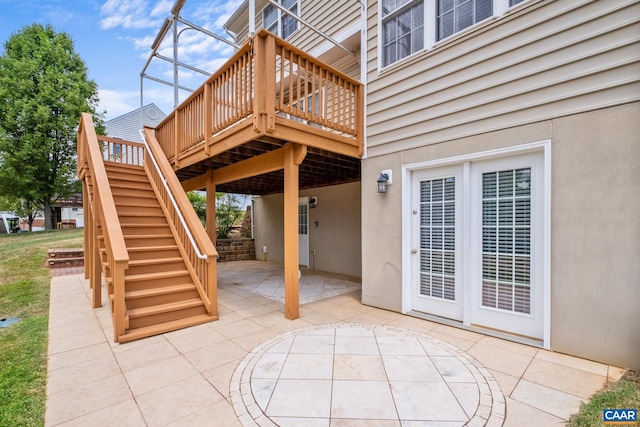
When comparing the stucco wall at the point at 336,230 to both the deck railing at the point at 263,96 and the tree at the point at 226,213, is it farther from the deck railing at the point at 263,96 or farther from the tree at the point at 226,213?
the deck railing at the point at 263,96

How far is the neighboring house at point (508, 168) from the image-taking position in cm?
259

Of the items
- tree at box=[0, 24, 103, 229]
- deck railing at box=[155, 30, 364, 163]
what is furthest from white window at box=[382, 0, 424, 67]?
tree at box=[0, 24, 103, 229]

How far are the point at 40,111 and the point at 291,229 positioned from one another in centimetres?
1298

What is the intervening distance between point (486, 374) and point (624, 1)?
339 centimetres

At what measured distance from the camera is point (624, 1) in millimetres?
2529

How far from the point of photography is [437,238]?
3.92 m

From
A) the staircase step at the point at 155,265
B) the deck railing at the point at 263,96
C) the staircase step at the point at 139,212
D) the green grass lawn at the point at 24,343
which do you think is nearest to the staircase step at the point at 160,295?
the staircase step at the point at 155,265

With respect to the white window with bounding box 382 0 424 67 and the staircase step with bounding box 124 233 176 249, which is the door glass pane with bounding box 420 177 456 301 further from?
the staircase step with bounding box 124 233 176 249

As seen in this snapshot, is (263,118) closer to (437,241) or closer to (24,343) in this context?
(437,241)

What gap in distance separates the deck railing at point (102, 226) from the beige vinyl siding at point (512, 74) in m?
3.66

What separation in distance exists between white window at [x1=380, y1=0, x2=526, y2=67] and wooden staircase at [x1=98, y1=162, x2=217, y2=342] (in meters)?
4.35

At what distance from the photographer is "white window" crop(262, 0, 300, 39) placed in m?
7.05

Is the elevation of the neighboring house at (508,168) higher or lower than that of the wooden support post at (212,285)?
higher

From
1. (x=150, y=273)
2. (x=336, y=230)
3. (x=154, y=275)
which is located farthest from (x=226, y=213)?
(x=154, y=275)
